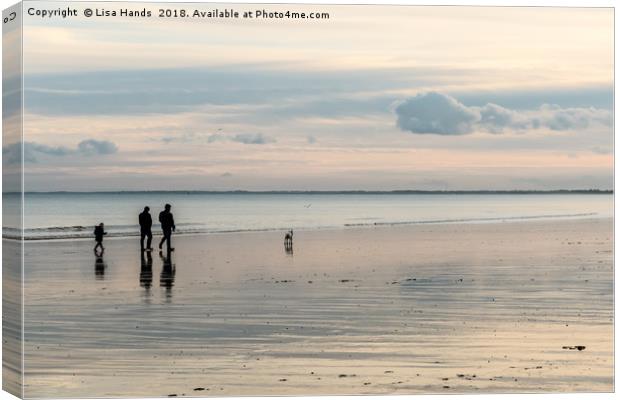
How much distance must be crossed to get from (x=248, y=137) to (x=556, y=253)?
14642 mm

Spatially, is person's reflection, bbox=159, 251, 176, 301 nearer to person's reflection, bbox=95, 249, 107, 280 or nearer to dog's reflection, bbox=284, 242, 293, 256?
person's reflection, bbox=95, 249, 107, 280

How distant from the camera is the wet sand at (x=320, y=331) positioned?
16.1 m

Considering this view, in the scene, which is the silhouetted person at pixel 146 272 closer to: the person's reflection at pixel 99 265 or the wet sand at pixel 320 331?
the wet sand at pixel 320 331

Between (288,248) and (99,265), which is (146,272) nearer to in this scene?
(99,265)

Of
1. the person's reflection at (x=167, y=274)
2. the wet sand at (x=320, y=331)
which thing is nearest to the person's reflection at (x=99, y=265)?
the wet sand at (x=320, y=331)

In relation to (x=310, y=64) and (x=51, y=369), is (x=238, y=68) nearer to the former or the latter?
(x=310, y=64)

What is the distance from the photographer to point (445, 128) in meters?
19.1

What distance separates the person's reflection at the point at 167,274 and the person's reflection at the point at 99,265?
1314 millimetres

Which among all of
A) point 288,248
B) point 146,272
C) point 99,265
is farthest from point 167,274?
point 288,248

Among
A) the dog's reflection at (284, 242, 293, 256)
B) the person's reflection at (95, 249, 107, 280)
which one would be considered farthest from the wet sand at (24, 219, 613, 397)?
the dog's reflection at (284, 242, 293, 256)

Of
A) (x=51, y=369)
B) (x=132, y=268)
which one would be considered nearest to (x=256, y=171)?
(x=51, y=369)

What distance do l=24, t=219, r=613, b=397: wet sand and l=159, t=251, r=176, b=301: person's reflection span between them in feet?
0.26

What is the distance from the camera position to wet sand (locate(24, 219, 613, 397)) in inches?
633

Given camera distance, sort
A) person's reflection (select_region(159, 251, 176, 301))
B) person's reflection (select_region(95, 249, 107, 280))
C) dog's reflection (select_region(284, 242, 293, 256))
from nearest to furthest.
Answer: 1. person's reflection (select_region(159, 251, 176, 301))
2. person's reflection (select_region(95, 249, 107, 280))
3. dog's reflection (select_region(284, 242, 293, 256))
